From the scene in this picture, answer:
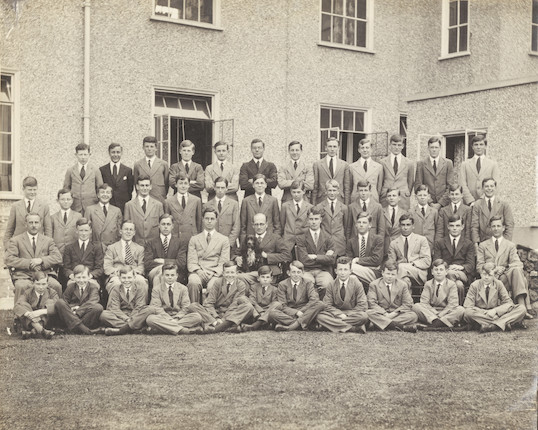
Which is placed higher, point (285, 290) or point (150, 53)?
point (150, 53)

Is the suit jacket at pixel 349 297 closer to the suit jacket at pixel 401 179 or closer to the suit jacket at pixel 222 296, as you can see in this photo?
the suit jacket at pixel 222 296

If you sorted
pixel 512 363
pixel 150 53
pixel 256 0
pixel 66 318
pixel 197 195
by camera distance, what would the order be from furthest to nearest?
pixel 256 0, pixel 150 53, pixel 197 195, pixel 66 318, pixel 512 363

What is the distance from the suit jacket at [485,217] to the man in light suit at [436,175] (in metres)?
0.55

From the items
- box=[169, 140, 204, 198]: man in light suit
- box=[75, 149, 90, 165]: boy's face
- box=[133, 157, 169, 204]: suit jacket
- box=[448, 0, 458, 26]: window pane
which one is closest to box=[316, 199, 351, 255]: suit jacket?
box=[169, 140, 204, 198]: man in light suit

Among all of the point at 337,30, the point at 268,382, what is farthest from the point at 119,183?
the point at 337,30

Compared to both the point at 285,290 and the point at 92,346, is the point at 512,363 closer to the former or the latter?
the point at 285,290

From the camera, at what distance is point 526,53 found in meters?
10.8

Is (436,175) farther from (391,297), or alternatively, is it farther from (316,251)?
(391,297)

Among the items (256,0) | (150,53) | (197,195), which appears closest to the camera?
(197,195)

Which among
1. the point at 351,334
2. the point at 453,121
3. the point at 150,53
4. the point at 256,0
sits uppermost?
the point at 256,0

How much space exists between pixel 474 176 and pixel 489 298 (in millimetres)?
1809

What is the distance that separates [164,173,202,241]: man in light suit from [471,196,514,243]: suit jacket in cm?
306

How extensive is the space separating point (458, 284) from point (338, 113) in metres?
5.57

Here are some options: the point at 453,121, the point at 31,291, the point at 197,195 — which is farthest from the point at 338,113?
the point at 31,291
